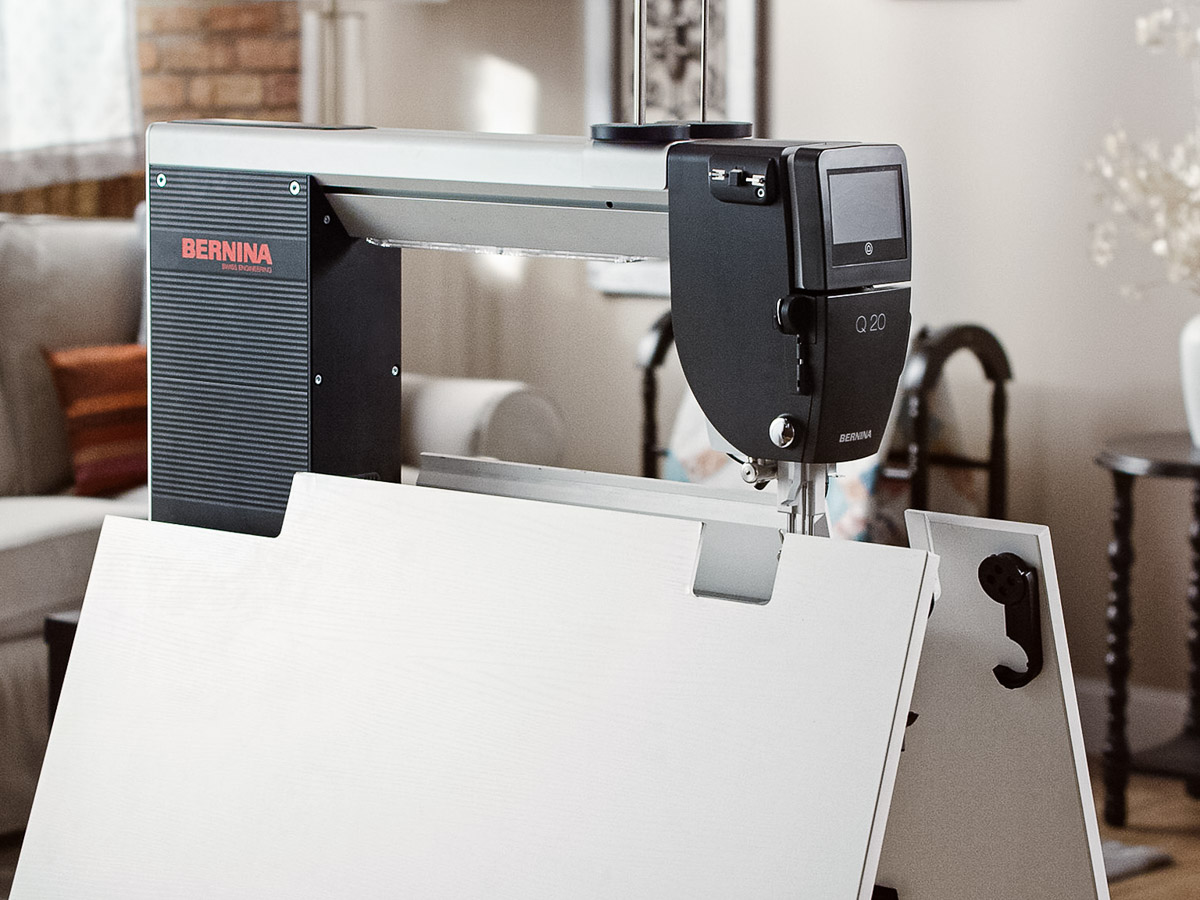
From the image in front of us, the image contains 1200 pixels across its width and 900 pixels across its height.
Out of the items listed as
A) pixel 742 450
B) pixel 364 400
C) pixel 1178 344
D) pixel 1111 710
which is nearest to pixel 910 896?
pixel 742 450

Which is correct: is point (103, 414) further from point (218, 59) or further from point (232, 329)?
point (232, 329)

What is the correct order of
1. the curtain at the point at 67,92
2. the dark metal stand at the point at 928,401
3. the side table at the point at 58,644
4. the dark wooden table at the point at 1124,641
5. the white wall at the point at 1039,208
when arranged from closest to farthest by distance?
the side table at the point at 58,644 < the dark wooden table at the point at 1124,641 < the dark metal stand at the point at 928,401 < the white wall at the point at 1039,208 < the curtain at the point at 67,92

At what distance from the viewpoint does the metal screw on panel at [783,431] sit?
46.8 inches

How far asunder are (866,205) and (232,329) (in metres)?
0.59

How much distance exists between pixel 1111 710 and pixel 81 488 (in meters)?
2.01

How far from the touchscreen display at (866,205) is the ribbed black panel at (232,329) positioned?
49 centimetres

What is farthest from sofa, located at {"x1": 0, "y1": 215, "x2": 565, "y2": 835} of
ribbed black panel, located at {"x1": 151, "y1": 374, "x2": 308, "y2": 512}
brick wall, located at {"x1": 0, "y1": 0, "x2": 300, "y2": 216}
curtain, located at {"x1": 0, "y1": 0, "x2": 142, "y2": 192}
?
ribbed black panel, located at {"x1": 151, "y1": 374, "x2": 308, "y2": 512}

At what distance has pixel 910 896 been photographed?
129cm

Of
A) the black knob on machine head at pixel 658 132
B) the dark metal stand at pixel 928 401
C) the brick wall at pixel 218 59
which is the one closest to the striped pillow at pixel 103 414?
the brick wall at pixel 218 59

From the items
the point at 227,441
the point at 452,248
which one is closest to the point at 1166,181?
the point at 452,248

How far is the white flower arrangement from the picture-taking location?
9.11 ft

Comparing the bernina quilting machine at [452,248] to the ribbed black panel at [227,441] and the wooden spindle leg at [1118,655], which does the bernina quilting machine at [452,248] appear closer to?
the ribbed black panel at [227,441]

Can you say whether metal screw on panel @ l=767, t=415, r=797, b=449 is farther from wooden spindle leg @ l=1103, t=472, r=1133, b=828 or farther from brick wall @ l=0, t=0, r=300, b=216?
brick wall @ l=0, t=0, r=300, b=216

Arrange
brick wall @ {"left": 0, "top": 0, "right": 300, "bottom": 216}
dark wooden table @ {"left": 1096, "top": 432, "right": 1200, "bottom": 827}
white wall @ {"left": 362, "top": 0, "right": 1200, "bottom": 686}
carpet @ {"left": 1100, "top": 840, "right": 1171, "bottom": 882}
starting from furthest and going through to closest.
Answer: brick wall @ {"left": 0, "top": 0, "right": 300, "bottom": 216}, white wall @ {"left": 362, "top": 0, "right": 1200, "bottom": 686}, dark wooden table @ {"left": 1096, "top": 432, "right": 1200, "bottom": 827}, carpet @ {"left": 1100, "top": 840, "right": 1171, "bottom": 882}
